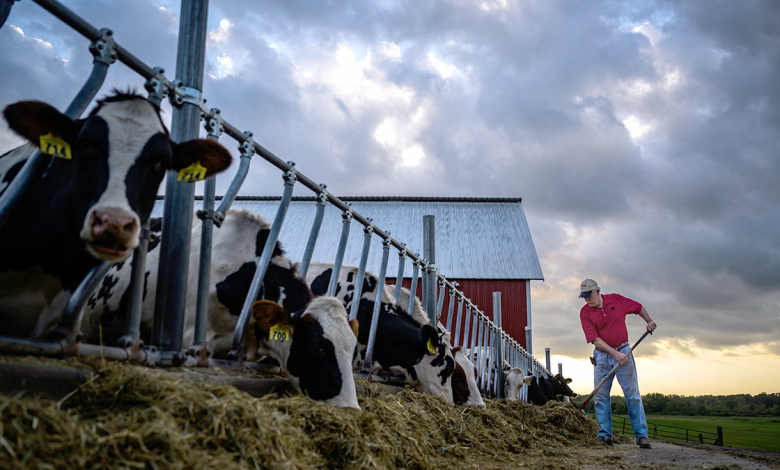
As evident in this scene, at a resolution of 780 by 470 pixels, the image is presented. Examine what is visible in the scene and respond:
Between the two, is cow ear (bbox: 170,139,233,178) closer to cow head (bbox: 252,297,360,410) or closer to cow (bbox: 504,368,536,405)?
cow head (bbox: 252,297,360,410)

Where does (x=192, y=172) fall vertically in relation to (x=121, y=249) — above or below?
above

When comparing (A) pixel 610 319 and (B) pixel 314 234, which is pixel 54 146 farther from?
(A) pixel 610 319

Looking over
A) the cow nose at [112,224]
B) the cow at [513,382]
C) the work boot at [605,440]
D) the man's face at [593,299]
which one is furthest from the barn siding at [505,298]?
the cow nose at [112,224]

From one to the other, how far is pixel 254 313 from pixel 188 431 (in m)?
1.55

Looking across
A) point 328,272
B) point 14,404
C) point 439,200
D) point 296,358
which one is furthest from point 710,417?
point 14,404

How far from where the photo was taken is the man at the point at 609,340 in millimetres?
5922

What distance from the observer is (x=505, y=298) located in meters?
18.7

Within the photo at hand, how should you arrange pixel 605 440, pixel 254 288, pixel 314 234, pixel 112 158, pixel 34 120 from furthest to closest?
pixel 605 440 → pixel 314 234 → pixel 254 288 → pixel 112 158 → pixel 34 120

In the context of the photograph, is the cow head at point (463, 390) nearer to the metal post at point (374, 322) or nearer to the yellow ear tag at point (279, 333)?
the metal post at point (374, 322)

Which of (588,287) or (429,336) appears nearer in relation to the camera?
(429,336)

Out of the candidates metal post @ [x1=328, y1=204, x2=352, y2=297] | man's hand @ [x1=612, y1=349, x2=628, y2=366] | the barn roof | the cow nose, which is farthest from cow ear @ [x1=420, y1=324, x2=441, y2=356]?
the barn roof

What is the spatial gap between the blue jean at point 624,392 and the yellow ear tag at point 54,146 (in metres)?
5.85

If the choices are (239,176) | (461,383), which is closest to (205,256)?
(239,176)

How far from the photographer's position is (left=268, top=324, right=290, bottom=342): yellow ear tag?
3.27m
